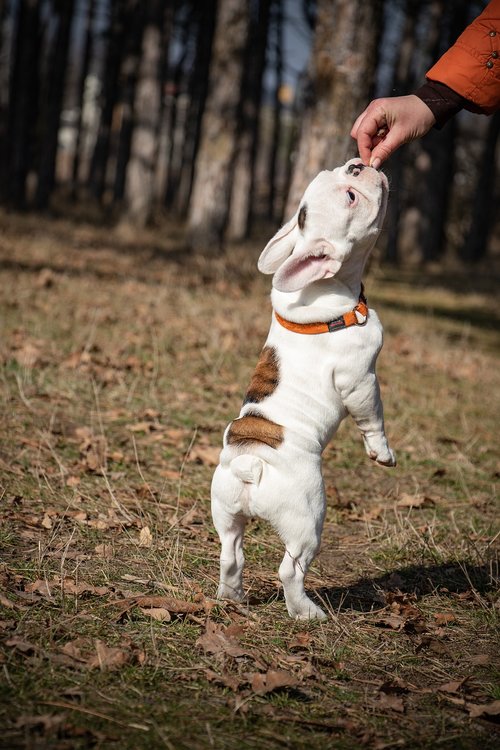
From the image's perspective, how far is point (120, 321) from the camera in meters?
8.71

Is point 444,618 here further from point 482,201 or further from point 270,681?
point 482,201

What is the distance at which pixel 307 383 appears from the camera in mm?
3078

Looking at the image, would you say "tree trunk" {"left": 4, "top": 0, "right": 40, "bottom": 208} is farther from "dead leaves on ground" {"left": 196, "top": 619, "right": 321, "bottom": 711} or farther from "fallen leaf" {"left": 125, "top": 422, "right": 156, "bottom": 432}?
"dead leaves on ground" {"left": 196, "top": 619, "right": 321, "bottom": 711}

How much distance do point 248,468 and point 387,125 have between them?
154 cm

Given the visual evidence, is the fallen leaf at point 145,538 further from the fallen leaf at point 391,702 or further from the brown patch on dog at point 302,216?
the brown patch on dog at point 302,216

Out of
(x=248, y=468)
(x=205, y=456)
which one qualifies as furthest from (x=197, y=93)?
(x=248, y=468)

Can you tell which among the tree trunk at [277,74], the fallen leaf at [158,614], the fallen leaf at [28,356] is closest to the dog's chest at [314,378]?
the fallen leaf at [158,614]

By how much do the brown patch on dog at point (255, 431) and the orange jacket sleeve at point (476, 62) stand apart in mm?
1690

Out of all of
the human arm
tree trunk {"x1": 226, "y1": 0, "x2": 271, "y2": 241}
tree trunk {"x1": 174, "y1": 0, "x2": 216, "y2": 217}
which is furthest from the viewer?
tree trunk {"x1": 174, "y1": 0, "x2": 216, "y2": 217}

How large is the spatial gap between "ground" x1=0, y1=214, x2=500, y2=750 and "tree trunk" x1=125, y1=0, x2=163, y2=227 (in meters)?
10.5

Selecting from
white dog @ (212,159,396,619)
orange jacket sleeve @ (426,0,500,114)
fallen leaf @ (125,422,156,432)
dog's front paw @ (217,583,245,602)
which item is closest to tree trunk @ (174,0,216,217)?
fallen leaf @ (125,422,156,432)

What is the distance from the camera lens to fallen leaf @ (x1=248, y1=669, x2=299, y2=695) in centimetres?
267

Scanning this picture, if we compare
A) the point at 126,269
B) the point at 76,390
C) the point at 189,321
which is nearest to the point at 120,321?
the point at 189,321

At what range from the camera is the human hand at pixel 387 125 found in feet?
11.0
